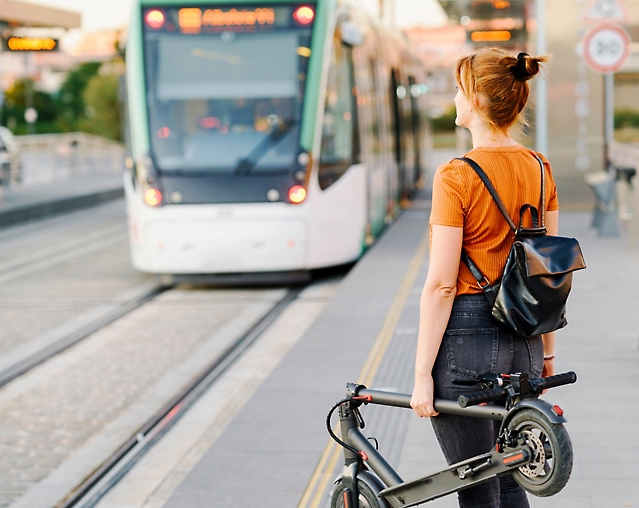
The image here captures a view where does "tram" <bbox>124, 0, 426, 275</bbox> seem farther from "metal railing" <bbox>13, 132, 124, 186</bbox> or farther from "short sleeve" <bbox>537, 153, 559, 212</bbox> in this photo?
"metal railing" <bbox>13, 132, 124, 186</bbox>

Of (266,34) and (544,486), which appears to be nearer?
(544,486)

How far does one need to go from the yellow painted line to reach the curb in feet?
29.7

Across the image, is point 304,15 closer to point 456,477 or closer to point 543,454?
point 456,477

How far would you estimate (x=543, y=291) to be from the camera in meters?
2.73

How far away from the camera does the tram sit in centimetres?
1062

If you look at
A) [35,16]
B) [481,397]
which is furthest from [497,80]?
[35,16]

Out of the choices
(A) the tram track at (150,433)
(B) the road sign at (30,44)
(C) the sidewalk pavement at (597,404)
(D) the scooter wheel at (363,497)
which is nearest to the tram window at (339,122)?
(A) the tram track at (150,433)

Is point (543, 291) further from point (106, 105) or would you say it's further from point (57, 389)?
point (106, 105)

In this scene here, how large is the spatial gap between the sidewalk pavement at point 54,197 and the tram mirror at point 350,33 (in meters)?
9.01

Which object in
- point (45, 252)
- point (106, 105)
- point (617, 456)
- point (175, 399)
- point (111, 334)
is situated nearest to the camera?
point (617, 456)

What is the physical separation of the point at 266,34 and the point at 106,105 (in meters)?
60.3

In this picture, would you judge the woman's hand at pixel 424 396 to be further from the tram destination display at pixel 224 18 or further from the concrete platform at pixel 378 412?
the tram destination display at pixel 224 18

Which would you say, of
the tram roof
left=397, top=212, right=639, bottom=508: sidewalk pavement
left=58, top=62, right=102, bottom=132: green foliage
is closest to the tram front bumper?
left=397, top=212, right=639, bottom=508: sidewalk pavement

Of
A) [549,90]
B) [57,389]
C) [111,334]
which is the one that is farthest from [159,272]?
[549,90]
